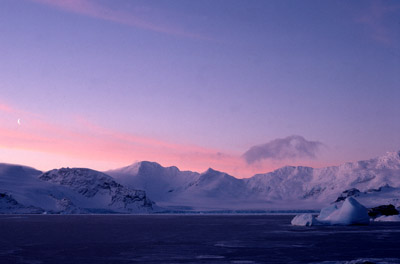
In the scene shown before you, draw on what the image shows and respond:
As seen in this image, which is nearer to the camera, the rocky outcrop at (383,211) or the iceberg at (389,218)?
the iceberg at (389,218)

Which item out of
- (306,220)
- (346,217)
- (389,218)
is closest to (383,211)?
(389,218)

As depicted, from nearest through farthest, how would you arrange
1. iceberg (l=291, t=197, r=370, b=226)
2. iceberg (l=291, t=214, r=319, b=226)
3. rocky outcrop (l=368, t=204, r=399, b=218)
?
iceberg (l=291, t=214, r=319, b=226)
iceberg (l=291, t=197, r=370, b=226)
rocky outcrop (l=368, t=204, r=399, b=218)

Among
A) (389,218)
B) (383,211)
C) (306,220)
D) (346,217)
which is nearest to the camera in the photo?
(306,220)

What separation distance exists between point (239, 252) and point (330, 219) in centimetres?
4877

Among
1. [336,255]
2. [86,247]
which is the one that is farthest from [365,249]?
[86,247]

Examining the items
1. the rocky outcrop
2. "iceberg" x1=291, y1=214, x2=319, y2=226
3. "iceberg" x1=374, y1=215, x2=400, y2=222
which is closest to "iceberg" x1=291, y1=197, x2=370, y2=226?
"iceberg" x1=291, y1=214, x2=319, y2=226

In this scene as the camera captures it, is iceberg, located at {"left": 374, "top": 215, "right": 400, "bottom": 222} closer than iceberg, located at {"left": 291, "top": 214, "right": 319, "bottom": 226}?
No

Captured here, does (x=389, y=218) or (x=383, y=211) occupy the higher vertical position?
(x=383, y=211)

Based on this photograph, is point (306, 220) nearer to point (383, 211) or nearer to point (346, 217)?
point (346, 217)

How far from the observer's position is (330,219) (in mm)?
78500

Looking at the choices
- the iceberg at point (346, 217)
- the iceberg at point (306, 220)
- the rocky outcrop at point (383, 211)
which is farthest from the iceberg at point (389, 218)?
the iceberg at point (306, 220)

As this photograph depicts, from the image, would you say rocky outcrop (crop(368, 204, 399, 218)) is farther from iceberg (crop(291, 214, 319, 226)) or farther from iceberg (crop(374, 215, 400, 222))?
iceberg (crop(291, 214, 319, 226))

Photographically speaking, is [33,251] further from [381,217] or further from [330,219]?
[381,217]

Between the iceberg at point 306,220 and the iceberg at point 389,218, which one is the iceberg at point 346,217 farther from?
the iceberg at point 389,218
